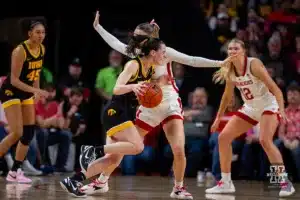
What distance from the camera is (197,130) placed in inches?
436

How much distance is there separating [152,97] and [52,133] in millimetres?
3977

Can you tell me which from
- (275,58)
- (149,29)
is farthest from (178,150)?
(275,58)

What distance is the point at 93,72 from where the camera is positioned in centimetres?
1302

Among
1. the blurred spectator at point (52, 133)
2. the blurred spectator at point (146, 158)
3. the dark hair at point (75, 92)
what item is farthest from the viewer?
the dark hair at point (75, 92)

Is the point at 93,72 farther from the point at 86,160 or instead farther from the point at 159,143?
the point at 86,160

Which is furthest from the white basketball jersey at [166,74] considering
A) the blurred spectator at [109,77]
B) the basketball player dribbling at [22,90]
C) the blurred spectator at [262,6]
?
the blurred spectator at [262,6]

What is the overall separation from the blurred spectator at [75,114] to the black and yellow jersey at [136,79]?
3835mm

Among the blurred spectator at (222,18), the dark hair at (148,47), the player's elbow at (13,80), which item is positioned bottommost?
the player's elbow at (13,80)

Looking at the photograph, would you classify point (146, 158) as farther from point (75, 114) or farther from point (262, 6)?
point (262, 6)

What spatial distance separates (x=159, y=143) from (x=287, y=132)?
6.30 ft

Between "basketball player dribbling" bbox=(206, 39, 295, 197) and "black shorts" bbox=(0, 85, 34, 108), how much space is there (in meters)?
2.20

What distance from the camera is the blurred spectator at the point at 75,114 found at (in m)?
11.4


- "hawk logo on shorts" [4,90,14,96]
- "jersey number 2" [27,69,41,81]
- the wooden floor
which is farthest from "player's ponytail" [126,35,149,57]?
"hawk logo on shorts" [4,90,14,96]

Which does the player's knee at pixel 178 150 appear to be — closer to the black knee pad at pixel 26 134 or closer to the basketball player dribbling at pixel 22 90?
the basketball player dribbling at pixel 22 90
